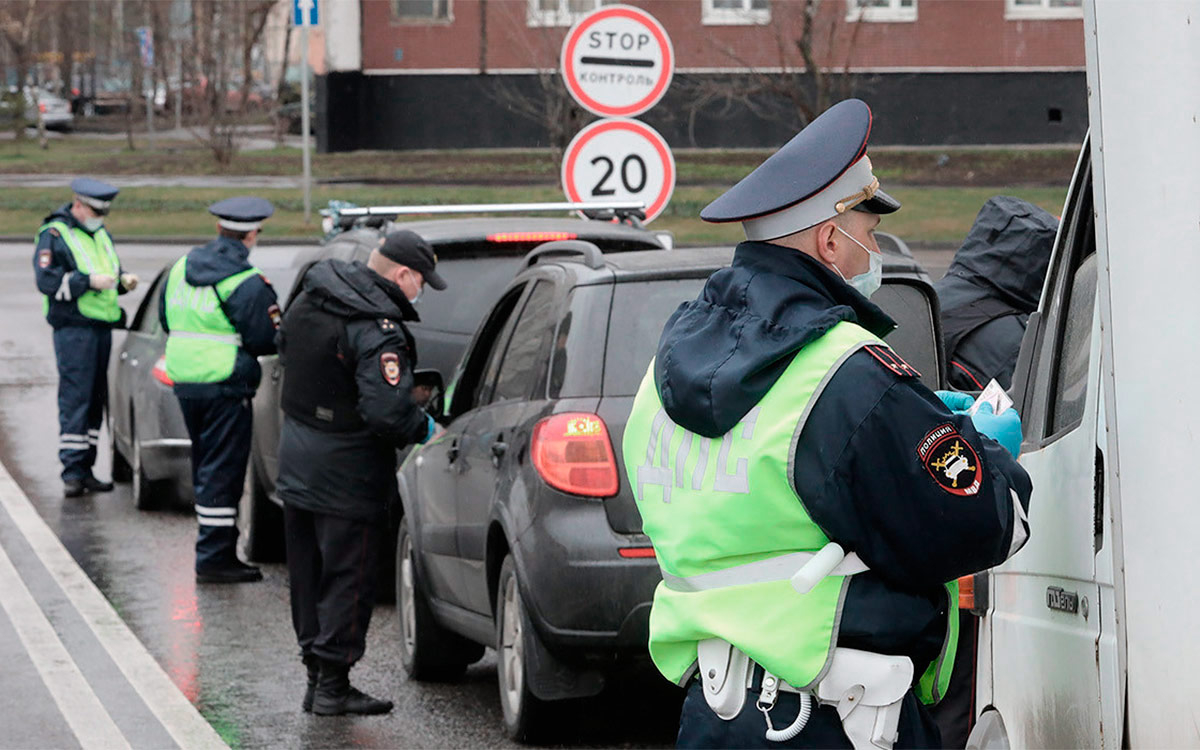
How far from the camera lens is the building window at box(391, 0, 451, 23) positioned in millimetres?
44031

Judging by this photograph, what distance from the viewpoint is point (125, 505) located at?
1179cm

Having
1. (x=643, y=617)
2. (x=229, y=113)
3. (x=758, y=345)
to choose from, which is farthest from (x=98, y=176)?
(x=758, y=345)

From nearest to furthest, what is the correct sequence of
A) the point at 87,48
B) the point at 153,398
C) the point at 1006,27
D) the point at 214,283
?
the point at 214,283 → the point at 153,398 → the point at 1006,27 → the point at 87,48

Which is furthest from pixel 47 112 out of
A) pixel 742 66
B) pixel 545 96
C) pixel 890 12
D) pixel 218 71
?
pixel 890 12

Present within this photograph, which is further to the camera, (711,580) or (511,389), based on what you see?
(511,389)

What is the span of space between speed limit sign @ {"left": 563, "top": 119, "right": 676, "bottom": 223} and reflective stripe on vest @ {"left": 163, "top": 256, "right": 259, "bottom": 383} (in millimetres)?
2366

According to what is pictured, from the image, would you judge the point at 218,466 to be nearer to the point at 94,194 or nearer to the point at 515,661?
the point at 94,194

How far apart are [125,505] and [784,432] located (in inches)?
369

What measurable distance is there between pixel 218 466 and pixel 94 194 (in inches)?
126

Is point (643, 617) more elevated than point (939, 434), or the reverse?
point (939, 434)

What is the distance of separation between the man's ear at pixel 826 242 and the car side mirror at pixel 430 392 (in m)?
3.92

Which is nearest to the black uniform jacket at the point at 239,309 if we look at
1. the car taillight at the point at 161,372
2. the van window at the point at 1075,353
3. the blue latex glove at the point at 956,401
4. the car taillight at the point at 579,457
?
the car taillight at the point at 161,372

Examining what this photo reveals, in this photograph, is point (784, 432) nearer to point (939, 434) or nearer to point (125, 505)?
→ point (939, 434)

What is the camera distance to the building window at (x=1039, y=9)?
41.4 meters
